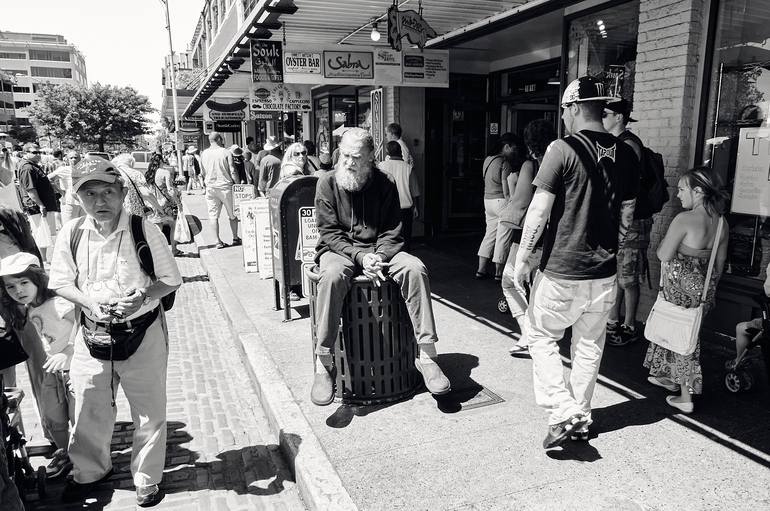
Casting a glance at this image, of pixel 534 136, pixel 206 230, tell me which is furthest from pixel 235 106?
pixel 534 136

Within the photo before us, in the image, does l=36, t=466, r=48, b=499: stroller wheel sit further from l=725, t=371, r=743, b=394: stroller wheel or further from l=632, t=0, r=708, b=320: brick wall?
l=632, t=0, r=708, b=320: brick wall

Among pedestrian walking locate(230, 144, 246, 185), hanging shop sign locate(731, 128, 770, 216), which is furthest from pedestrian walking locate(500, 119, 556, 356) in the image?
pedestrian walking locate(230, 144, 246, 185)

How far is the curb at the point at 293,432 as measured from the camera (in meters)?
3.07

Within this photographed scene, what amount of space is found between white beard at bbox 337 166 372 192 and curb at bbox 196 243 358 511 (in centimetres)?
161

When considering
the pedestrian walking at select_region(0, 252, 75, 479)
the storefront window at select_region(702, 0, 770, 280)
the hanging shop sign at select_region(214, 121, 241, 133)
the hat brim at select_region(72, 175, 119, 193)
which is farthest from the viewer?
the hanging shop sign at select_region(214, 121, 241, 133)

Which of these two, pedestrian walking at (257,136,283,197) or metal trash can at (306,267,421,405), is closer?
metal trash can at (306,267,421,405)

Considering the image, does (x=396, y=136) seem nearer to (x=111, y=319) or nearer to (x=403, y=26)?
(x=403, y=26)

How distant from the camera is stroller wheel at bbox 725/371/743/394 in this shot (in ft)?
13.4

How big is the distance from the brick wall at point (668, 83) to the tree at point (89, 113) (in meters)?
57.0

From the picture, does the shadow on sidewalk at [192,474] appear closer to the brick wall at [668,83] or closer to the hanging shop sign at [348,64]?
the brick wall at [668,83]

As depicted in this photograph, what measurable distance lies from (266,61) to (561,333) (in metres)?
6.92

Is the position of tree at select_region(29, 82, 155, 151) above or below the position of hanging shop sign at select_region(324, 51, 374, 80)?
above

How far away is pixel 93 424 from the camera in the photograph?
3174 mm

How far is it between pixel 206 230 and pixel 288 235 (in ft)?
25.6
